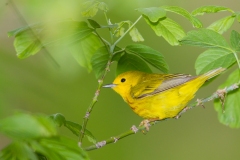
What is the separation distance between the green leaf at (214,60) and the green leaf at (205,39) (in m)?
0.04

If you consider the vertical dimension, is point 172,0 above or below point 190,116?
above

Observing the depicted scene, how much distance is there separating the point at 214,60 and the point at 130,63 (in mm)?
401

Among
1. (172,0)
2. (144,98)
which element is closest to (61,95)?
(172,0)

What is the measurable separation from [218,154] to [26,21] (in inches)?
225

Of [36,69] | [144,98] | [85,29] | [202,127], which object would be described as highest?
[36,69]

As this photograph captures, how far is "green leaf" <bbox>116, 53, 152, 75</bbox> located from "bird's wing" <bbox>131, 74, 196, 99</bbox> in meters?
0.45

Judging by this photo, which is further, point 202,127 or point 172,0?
point 202,127

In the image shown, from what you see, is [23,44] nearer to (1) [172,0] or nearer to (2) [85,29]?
(2) [85,29]

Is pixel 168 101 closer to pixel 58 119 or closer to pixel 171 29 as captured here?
pixel 171 29

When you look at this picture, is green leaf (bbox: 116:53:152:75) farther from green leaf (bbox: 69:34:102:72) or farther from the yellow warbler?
the yellow warbler

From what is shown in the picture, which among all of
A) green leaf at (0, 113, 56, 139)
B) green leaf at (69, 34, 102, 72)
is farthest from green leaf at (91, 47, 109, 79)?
green leaf at (0, 113, 56, 139)

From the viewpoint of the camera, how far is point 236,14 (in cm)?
162

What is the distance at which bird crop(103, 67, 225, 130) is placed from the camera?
221 cm

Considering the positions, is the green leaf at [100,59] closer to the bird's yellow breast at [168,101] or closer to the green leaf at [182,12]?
the green leaf at [182,12]
